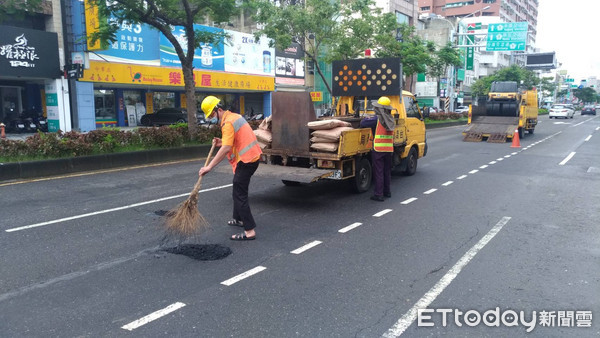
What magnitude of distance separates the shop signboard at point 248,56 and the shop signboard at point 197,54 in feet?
2.71

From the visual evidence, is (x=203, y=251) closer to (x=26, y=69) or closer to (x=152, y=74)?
(x=26, y=69)

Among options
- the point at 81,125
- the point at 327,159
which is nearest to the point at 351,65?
the point at 327,159

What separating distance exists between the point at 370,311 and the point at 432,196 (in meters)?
5.18

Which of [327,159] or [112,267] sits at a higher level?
[327,159]

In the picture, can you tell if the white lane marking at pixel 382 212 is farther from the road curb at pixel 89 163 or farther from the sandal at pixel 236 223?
the road curb at pixel 89 163

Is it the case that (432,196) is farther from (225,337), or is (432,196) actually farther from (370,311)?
(225,337)

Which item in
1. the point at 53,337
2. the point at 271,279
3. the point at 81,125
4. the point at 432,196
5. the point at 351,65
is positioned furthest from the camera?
the point at 81,125

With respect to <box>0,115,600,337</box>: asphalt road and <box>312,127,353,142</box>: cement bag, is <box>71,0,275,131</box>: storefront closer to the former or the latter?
<box>312,127,353,142</box>: cement bag

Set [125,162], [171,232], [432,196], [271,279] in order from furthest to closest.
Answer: [125,162] < [432,196] < [171,232] < [271,279]

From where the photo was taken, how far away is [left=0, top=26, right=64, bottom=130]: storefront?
63.6ft

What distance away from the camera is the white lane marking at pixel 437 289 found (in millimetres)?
3490

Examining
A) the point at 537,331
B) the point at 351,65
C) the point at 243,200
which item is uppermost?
the point at 351,65

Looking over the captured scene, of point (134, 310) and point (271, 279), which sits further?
point (271, 279)

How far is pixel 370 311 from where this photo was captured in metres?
3.74
